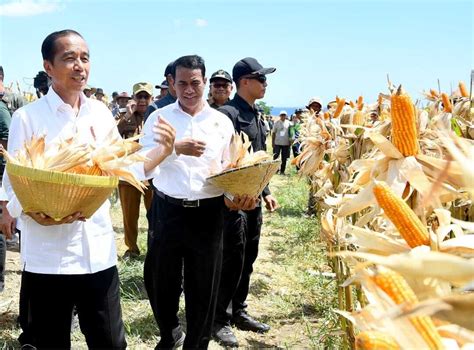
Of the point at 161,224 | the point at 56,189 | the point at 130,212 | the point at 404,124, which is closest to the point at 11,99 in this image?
the point at 130,212

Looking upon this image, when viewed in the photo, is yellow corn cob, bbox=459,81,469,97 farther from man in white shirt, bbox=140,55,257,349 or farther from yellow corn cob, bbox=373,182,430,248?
yellow corn cob, bbox=373,182,430,248

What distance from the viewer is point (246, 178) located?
268cm

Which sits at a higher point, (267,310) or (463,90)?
(463,90)

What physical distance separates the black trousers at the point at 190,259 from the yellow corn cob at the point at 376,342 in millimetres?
2104

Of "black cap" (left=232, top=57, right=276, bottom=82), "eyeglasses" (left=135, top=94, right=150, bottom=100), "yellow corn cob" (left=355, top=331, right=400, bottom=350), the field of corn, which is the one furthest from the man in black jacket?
"yellow corn cob" (left=355, top=331, right=400, bottom=350)

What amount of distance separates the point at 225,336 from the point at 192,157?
1.42m

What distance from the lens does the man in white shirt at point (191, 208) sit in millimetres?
2928

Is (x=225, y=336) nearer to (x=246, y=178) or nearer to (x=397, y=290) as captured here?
(x=246, y=178)

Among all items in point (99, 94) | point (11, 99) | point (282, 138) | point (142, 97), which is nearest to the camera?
point (11, 99)

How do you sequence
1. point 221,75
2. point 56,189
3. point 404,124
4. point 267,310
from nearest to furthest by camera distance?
point 404,124 < point 56,189 < point 267,310 < point 221,75

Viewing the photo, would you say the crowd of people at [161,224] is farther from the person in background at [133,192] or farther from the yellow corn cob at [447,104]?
the yellow corn cob at [447,104]

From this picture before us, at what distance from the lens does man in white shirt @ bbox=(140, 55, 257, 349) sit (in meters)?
2.93

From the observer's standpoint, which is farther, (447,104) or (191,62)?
(191,62)

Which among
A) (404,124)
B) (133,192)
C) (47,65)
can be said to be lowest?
(133,192)
